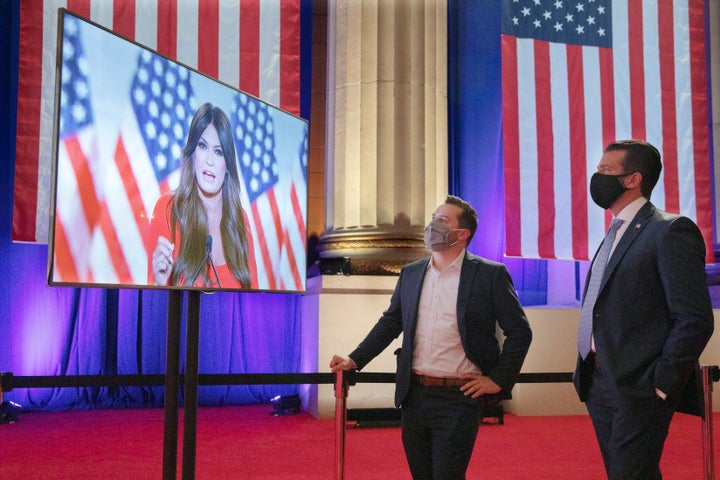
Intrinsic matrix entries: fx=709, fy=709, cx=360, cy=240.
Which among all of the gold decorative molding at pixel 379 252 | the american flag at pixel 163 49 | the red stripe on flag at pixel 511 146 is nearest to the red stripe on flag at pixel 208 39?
the american flag at pixel 163 49

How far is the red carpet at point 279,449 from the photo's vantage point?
465 cm

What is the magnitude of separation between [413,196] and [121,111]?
4.84 m

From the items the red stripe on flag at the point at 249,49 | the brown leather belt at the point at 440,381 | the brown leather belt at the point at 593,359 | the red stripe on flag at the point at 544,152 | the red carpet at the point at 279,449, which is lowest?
the red carpet at the point at 279,449

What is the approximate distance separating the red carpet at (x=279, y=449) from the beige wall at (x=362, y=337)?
0.24 m

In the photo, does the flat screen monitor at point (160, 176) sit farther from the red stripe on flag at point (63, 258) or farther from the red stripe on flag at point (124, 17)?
the red stripe on flag at point (124, 17)

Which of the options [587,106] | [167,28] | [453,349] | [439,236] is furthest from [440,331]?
[587,106]

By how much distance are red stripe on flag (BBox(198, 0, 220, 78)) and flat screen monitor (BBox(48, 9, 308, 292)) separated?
344cm

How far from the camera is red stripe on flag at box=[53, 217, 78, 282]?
2607mm

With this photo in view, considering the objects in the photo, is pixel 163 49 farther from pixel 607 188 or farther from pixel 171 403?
pixel 607 188

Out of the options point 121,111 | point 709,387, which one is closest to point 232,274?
point 121,111

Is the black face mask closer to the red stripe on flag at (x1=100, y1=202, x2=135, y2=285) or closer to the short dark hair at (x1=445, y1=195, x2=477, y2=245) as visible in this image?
the short dark hair at (x1=445, y1=195, x2=477, y2=245)

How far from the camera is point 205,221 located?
3.28m

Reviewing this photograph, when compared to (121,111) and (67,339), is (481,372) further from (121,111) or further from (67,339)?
(67,339)

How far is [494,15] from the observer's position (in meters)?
8.96
